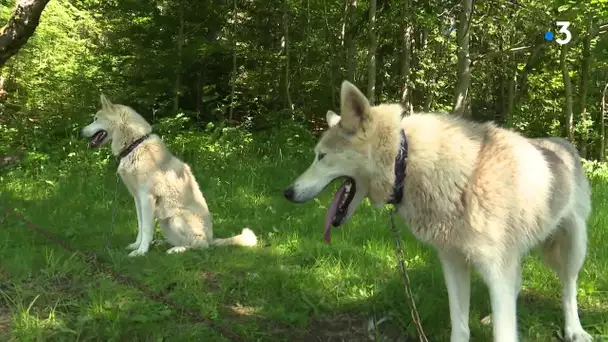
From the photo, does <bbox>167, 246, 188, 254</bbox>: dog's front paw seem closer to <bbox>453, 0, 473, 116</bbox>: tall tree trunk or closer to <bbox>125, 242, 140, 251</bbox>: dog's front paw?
<bbox>125, 242, 140, 251</bbox>: dog's front paw

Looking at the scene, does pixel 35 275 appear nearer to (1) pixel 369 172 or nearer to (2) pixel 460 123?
(1) pixel 369 172

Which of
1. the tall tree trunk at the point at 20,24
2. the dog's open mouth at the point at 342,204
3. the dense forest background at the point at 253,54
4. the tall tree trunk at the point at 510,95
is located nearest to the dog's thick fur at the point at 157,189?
the tall tree trunk at the point at 20,24

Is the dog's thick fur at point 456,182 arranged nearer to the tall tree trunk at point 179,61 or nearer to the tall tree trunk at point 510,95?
the tall tree trunk at point 179,61

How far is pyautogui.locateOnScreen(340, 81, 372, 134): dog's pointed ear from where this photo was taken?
7.78 ft

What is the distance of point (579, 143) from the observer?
737 inches

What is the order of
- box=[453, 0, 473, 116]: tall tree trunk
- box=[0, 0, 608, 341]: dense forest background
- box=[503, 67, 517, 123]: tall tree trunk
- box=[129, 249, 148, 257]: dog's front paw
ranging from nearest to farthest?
box=[0, 0, 608, 341]: dense forest background < box=[129, 249, 148, 257]: dog's front paw < box=[453, 0, 473, 116]: tall tree trunk < box=[503, 67, 517, 123]: tall tree trunk

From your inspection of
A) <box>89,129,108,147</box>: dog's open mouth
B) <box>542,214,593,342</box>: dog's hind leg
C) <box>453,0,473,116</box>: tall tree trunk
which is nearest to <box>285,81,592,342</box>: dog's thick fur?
<box>542,214,593,342</box>: dog's hind leg

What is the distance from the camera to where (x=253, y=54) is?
12844 millimetres

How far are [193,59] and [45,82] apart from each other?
387 centimetres

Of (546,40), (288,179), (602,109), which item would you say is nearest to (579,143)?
(602,109)

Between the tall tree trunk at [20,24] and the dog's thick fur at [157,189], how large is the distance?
1.47 meters

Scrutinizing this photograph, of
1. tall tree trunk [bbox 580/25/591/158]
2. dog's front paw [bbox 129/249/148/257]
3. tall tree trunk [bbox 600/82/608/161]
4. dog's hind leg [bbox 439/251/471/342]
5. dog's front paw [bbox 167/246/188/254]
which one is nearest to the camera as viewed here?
dog's hind leg [bbox 439/251/471/342]

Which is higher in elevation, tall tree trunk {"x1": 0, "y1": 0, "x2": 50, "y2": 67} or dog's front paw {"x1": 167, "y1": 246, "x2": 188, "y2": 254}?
tall tree trunk {"x1": 0, "y1": 0, "x2": 50, "y2": 67}

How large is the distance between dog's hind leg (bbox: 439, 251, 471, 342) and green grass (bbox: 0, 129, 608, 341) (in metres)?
0.31
